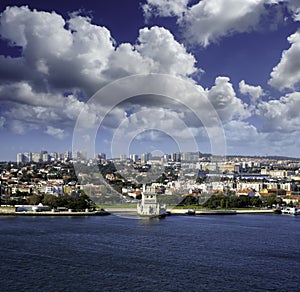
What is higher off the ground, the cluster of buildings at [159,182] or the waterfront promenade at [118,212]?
the cluster of buildings at [159,182]

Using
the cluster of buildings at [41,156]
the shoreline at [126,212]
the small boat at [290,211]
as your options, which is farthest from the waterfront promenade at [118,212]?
the cluster of buildings at [41,156]

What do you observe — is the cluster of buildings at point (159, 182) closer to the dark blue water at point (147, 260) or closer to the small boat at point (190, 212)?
the small boat at point (190, 212)

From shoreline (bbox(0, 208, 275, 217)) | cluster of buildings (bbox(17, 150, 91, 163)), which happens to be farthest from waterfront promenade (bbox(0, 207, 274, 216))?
cluster of buildings (bbox(17, 150, 91, 163))

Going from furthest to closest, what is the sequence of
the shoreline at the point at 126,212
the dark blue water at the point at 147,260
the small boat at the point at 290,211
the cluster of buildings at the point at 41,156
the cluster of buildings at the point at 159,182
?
the cluster of buildings at the point at 41,156 → the cluster of buildings at the point at 159,182 → the small boat at the point at 290,211 → the shoreline at the point at 126,212 → the dark blue water at the point at 147,260

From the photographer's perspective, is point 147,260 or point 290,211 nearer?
point 147,260

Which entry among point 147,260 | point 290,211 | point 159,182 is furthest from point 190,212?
point 159,182

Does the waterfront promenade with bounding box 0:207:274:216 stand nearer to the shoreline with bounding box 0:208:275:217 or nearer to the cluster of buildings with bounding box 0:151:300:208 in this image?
the shoreline with bounding box 0:208:275:217

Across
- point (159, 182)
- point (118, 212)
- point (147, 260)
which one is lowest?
point (147, 260)

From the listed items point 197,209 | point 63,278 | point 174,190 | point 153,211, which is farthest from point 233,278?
point 174,190

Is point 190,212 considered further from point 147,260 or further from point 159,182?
point 159,182
